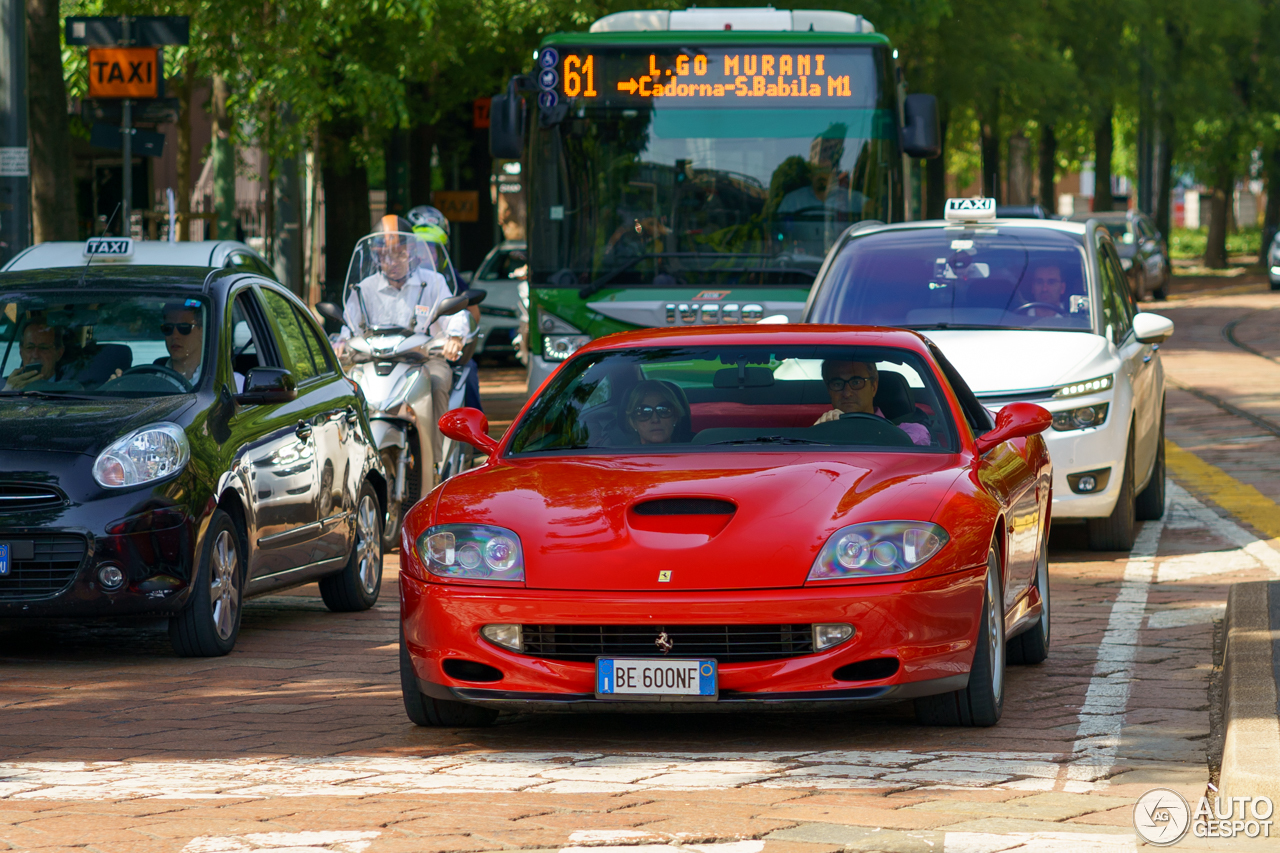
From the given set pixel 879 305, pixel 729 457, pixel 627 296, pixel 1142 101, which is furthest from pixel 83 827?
pixel 1142 101

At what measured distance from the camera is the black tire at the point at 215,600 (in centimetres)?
860

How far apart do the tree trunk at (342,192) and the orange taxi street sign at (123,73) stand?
11081mm

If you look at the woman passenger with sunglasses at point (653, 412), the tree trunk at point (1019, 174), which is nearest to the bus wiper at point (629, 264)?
the woman passenger with sunglasses at point (653, 412)

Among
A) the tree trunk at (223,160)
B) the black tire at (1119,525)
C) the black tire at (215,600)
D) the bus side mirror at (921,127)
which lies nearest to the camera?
the black tire at (215,600)

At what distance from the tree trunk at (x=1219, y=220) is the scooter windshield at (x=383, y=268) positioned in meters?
50.6

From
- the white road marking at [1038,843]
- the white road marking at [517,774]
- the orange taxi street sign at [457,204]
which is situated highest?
the orange taxi street sign at [457,204]

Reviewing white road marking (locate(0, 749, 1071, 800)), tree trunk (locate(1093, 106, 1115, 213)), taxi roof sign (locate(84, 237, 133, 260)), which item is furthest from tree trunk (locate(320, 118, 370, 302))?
tree trunk (locate(1093, 106, 1115, 213))

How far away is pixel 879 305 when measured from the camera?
38.9 ft

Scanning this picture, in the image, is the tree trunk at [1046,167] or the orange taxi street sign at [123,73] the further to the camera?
the tree trunk at [1046,167]

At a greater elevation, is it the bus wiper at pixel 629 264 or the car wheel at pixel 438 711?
the bus wiper at pixel 629 264

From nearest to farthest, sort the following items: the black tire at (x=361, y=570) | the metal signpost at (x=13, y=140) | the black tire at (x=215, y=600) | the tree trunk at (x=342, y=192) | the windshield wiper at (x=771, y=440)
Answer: the windshield wiper at (x=771, y=440), the black tire at (x=215, y=600), the black tire at (x=361, y=570), the metal signpost at (x=13, y=140), the tree trunk at (x=342, y=192)

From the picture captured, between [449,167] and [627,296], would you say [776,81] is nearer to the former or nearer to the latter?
[627,296]

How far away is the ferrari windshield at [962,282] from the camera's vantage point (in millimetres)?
11758

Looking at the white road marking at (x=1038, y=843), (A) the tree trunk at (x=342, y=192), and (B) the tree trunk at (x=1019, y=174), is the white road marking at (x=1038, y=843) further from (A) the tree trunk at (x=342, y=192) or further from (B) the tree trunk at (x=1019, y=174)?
(B) the tree trunk at (x=1019, y=174)
